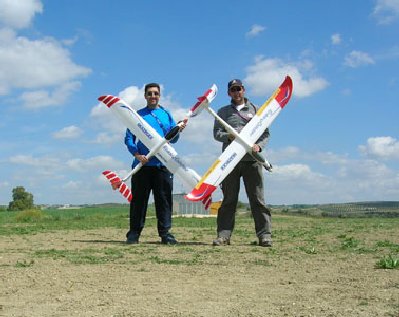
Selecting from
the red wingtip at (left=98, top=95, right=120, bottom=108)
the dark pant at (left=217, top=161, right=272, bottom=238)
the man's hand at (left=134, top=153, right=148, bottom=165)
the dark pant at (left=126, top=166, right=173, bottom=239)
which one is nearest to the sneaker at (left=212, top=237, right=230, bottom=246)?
the dark pant at (left=217, top=161, right=272, bottom=238)

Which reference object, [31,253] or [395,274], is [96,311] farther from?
[31,253]

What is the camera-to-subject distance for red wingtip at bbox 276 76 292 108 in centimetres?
870

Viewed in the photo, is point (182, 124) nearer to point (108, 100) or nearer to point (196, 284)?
point (108, 100)

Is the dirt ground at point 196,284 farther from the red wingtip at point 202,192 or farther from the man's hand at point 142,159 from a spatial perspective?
the man's hand at point 142,159

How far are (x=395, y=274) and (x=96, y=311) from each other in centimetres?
258

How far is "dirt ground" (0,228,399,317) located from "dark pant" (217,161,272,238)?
102 cm

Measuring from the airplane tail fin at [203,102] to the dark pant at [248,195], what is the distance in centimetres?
123

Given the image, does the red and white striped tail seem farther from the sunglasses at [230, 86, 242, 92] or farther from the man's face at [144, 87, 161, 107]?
the sunglasses at [230, 86, 242, 92]

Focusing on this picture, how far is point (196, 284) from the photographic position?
4.38 metres

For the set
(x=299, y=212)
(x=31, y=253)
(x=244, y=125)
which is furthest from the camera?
(x=299, y=212)

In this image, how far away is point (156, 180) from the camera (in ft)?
27.6

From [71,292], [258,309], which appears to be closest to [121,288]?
[71,292]

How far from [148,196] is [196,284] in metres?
4.17

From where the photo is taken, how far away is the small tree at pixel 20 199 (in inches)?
2797
